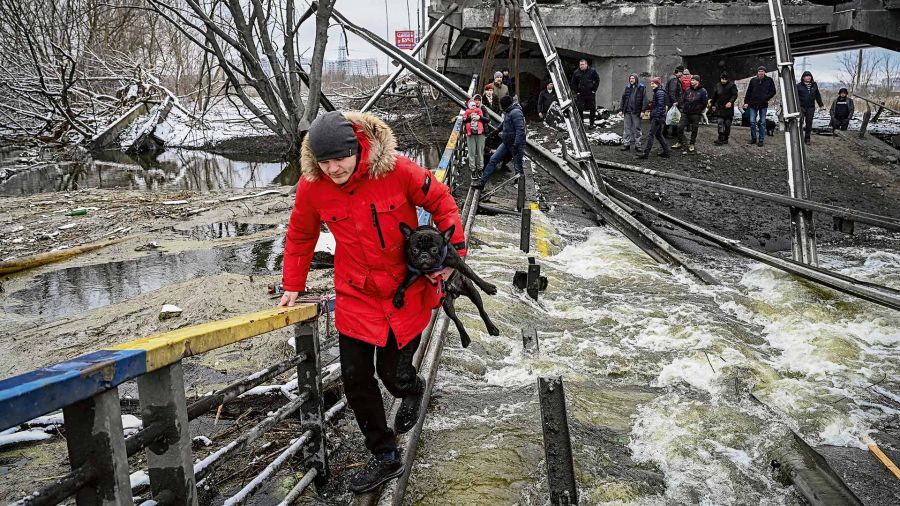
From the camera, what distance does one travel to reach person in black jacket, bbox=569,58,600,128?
1772cm

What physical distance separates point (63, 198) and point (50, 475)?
12.7m

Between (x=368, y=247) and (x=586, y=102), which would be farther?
(x=586, y=102)

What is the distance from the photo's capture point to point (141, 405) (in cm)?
204

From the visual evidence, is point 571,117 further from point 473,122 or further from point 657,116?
point 657,116

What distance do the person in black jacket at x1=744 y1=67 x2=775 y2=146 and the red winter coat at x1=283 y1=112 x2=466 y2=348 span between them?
15463 mm

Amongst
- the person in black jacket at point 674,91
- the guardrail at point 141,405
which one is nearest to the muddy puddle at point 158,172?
the person in black jacket at point 674,91

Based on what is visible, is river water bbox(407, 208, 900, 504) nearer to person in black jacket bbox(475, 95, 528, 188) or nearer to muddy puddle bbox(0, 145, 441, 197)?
person in black jacket bbox(475, 95, 528, 188)

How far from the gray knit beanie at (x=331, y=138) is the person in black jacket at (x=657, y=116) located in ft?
44.5

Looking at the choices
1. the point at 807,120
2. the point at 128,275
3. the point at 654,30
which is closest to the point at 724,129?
the point at 807,120

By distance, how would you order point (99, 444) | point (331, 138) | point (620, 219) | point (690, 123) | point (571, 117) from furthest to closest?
1. point (690, 123)
2. point (571, 117)
3. point (620, 219)
4. point (331, 138)
5. point (99, 444)

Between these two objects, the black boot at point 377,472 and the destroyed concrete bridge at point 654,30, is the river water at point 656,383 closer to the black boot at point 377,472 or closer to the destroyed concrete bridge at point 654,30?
the black boot at point 377,472

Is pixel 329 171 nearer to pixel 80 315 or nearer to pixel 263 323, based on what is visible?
pixel 263 323

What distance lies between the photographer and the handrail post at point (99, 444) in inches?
65.9

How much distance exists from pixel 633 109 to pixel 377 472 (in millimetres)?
14682
